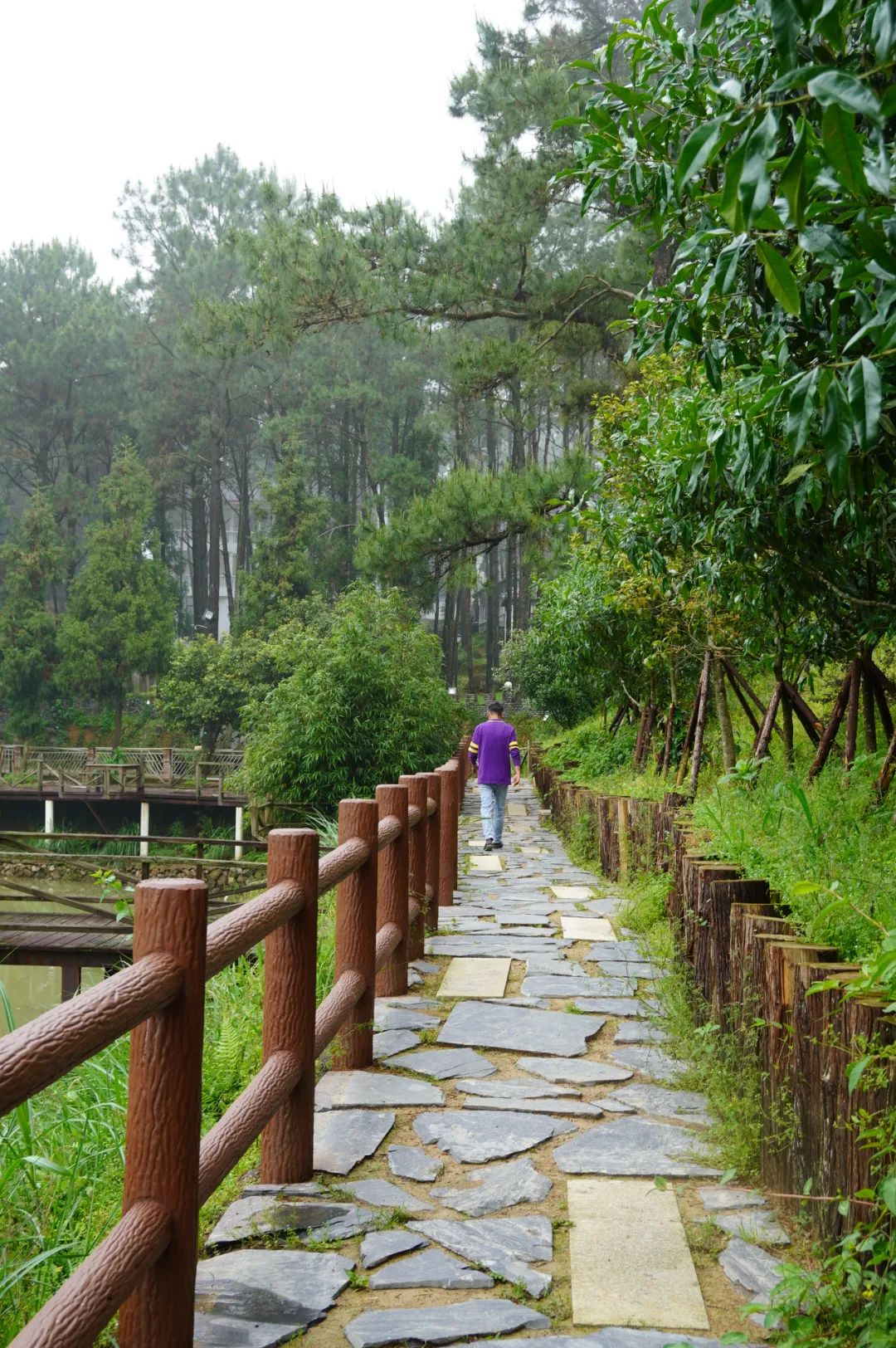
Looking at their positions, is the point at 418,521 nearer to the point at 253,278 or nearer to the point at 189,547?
the point at 253,278

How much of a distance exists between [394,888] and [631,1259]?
8.64ft

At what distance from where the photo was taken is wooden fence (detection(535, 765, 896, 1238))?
2.54 meters

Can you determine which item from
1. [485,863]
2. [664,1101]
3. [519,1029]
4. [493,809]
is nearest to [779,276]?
[664,1101]

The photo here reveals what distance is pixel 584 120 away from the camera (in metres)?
3.44

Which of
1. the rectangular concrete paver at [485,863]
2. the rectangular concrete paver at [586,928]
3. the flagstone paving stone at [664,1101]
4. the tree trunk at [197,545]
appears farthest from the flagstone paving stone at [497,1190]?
the tree trunk at [197,545]

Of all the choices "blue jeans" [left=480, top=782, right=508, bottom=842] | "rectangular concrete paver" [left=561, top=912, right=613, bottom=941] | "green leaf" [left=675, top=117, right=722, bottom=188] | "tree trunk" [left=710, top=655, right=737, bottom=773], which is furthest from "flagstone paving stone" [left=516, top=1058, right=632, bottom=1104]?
"blue jeans" [left=480, top=782, right=508, bottom=842]

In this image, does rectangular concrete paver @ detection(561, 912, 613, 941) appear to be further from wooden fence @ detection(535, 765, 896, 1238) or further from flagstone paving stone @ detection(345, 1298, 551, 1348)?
flagstone paving stone @ detection(345, 1298, 551, 1348)

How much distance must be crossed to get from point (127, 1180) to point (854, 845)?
3241 mm

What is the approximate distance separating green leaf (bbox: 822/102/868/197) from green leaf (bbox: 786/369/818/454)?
0.58 m

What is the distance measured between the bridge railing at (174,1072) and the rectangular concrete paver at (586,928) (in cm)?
352

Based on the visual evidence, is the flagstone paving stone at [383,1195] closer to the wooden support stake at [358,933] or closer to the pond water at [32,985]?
the wooden support stake at [358,933]

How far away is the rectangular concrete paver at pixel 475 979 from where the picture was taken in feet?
18.6

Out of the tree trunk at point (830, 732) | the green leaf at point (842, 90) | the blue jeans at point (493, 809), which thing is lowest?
the blue jeans at point (493, 809)

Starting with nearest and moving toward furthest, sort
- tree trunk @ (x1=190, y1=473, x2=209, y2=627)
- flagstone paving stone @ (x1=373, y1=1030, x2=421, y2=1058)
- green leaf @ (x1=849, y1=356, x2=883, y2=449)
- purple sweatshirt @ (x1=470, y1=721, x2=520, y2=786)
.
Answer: green leaf @ (x1=849, y1=356, x2=883, y2=449)
flagstone paving stone @ (x1=373, y1=1030, x2=421, y2=1058)
purple sweatshirt @ (x1=470, y1=721, x2=520, y2=786)
tree trunk @ (x1=190, y1=473, x2=209, y2=627)
